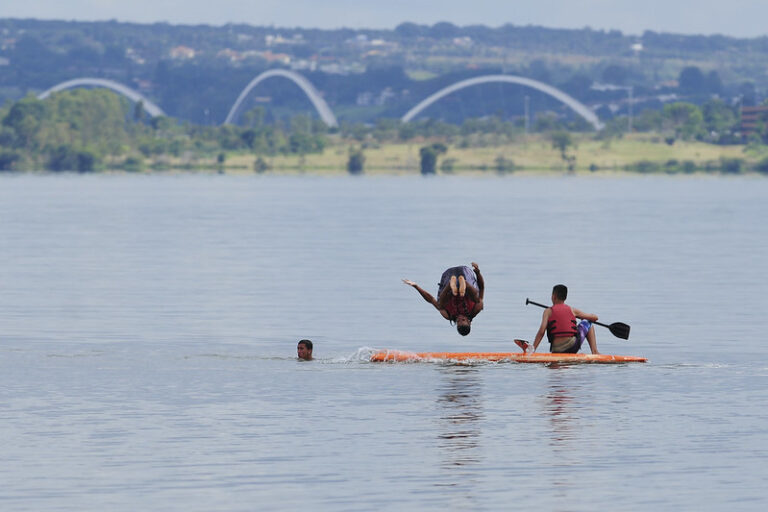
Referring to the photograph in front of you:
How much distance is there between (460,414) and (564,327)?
7.03 metres

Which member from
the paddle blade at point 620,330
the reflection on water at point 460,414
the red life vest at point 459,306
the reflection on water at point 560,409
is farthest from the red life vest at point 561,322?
the paddle blade at point 620,330

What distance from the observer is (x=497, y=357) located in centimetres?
3894

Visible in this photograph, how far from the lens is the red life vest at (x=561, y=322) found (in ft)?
125

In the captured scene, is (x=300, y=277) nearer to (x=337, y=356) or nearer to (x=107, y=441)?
(x=337, y=356)

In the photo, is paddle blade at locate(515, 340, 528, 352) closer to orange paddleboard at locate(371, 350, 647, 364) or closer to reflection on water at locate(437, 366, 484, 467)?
orange paddleboard at locate(371, 350, 647, 364)

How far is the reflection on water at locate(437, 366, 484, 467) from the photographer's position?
2836 centimetres

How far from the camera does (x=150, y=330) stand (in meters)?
47.9

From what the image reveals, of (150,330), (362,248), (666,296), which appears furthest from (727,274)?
(150,330)

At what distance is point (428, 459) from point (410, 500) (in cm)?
288

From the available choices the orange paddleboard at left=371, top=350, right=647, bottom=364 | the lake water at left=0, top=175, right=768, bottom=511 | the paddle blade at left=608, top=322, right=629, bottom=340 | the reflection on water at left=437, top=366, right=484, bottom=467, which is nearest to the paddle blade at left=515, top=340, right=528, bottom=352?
the orange paddleboard at left=371, top=350, right=647, bottom=364

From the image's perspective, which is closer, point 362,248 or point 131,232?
point 362,248

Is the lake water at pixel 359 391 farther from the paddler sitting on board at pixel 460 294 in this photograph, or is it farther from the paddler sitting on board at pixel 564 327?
the paddler sitting on board at pixel 460 294

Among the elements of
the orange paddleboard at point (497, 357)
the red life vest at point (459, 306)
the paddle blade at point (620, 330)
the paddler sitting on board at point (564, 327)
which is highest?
the red life vest at point (459, 306)

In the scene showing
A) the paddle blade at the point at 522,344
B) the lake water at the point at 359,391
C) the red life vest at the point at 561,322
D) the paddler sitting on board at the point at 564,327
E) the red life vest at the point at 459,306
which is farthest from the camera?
the paddle blade at the point at 522,344
